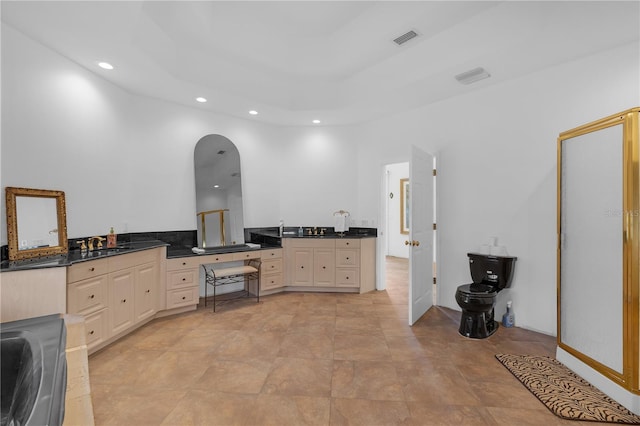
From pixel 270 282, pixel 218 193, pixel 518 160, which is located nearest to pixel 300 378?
pixel 270 282

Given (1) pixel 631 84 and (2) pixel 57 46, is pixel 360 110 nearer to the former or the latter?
(1) pixel 631 84

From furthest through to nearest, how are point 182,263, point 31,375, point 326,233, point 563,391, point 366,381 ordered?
point 326,233, point 182,263, point 366,381, point 563,391, point 31,375

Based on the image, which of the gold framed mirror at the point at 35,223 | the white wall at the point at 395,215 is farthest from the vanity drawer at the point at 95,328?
the white wall at the point at 395,215

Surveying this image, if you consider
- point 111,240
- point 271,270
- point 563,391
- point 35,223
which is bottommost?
point 563,391

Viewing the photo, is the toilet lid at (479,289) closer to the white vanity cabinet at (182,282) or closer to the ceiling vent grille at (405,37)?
the ceiling vent grille at (405,37)

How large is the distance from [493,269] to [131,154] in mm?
4517

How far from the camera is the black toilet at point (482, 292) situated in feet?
9.52

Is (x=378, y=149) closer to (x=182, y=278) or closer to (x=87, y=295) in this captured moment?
(x=182, y=278)

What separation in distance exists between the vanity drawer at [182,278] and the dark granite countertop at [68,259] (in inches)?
17.5

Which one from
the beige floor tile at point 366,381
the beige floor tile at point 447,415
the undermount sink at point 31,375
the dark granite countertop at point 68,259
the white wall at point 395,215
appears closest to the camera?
Answer: the undermount sink at point 31,375

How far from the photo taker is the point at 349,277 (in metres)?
4.48

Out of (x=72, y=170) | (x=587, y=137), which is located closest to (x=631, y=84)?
(x=587, y=137)

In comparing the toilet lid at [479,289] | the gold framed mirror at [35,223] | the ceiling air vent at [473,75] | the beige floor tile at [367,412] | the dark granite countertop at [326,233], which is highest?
the ceiling air vent at [473,75]

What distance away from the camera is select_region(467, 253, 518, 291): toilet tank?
3107 mm
